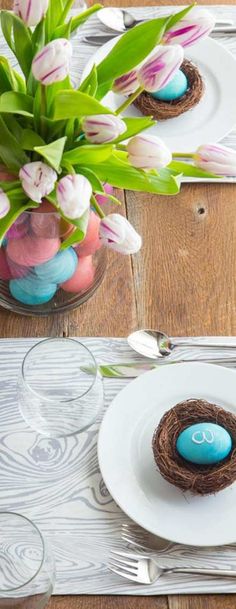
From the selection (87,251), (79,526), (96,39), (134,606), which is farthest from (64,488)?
(96,39)

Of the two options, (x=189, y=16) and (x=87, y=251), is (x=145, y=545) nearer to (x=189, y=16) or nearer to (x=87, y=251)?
(x=87, y=251)

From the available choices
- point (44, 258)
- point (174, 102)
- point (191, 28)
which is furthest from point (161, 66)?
point (174, 102)

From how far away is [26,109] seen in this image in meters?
1.00

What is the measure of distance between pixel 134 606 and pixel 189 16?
0.57 meters

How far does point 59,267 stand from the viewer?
1093 millimetres

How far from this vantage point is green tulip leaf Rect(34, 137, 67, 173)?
2.95 feet

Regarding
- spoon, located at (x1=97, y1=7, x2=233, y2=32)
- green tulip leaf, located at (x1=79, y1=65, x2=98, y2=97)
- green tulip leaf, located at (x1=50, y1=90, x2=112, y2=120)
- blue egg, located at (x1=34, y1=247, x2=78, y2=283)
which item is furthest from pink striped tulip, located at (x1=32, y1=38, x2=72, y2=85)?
spoon, located at (x1=97, y1=7, x2=233, y2=32)

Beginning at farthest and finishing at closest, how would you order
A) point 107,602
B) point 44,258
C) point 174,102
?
point 174,102 → point 44,258 → point 107,602

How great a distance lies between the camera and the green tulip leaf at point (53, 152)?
900 mm

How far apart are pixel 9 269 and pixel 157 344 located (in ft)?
0.65

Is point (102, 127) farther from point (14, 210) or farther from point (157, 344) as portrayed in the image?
point (157, 344)

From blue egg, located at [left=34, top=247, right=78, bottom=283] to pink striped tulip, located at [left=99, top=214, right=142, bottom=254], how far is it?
0.09m

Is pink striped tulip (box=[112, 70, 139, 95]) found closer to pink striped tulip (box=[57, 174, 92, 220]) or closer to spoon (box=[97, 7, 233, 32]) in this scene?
pink striped tulip (box=[57, 174, 92, 220])

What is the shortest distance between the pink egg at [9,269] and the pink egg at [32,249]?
0.02 m
